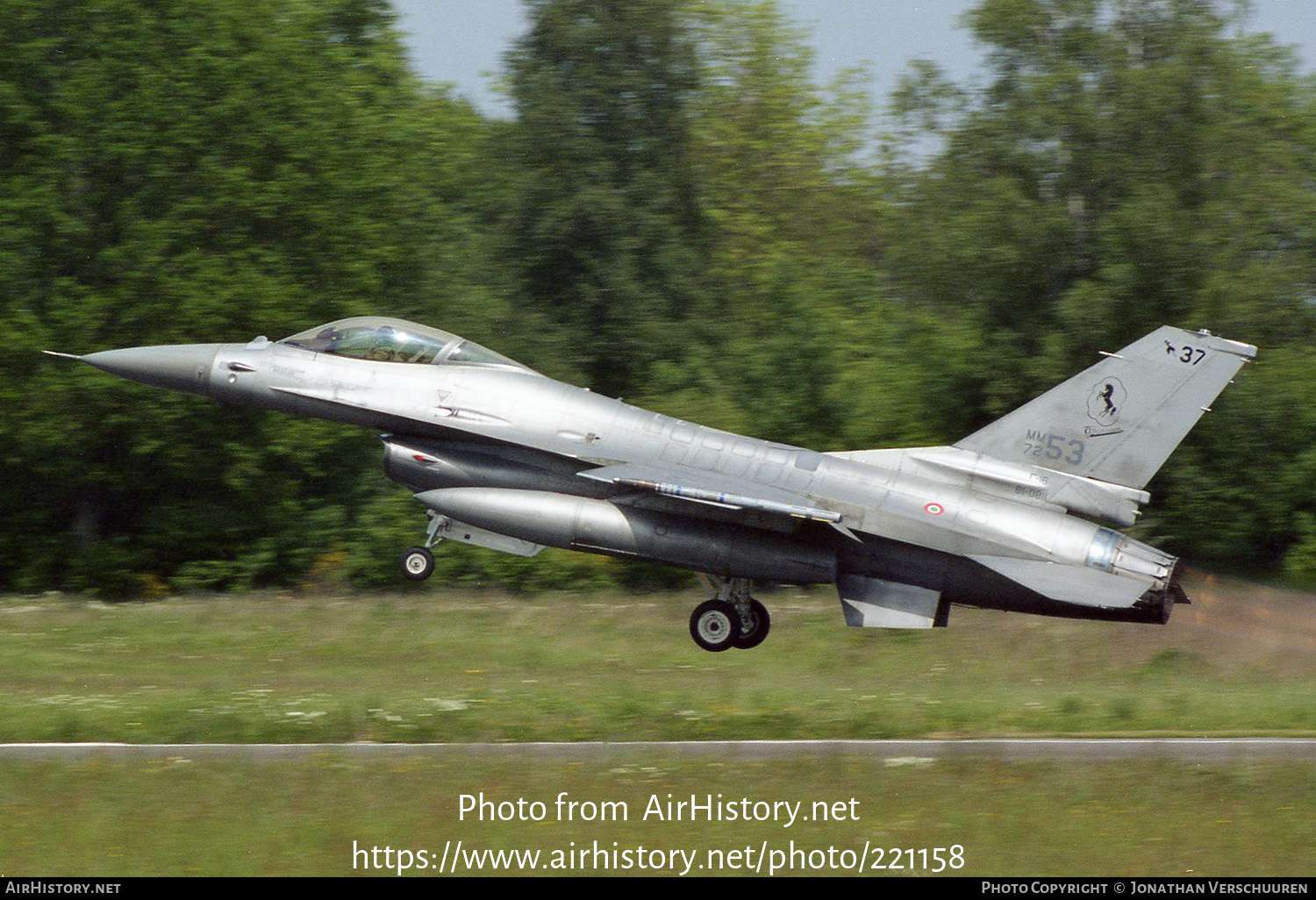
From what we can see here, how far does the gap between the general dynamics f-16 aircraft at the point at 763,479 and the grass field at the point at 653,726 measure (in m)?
1.87

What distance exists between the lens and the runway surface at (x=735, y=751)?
1562 centimetres

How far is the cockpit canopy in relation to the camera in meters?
17.9

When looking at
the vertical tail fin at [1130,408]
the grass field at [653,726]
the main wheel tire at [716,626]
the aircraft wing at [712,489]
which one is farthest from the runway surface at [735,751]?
the vertical tail fin at [1130,408]

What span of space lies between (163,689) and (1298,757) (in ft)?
46.7

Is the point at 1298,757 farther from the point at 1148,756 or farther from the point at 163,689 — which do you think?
the point at 163,689

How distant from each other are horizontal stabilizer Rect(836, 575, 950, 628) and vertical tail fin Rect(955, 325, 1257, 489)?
1.91 m

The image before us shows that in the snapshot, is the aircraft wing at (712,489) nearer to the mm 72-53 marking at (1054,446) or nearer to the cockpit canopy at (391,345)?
the cockpit canopy at (391,345)

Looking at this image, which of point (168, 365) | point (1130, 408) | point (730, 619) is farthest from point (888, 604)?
point (168, 365)

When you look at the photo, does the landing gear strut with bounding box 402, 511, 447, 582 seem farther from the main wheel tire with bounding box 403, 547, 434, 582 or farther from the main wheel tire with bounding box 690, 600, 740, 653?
the main wheel tire with bounding box 690, 600, 740, 653

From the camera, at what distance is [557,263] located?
35688 millimetres

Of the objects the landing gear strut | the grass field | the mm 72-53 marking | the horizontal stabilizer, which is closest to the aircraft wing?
the horizontal stabilizer

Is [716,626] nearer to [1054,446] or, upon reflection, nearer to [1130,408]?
[1054,446]

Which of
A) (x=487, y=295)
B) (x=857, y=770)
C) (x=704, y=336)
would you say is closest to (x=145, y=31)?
(x=487, y=295)

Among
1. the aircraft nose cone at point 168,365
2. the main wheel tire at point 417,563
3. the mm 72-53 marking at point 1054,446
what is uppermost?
the mm 72-53 marking at point 1054,446
